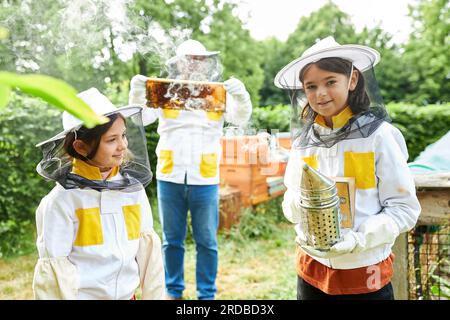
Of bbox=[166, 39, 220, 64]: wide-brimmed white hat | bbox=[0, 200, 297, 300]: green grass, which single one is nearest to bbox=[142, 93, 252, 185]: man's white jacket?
bbox=[166, 39, 220, 64]: wide-brimmed white hat

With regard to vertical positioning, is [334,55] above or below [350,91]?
above

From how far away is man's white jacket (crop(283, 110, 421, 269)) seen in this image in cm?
157

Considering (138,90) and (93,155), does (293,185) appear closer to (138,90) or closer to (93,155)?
(93,155)

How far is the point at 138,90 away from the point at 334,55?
1.47 m

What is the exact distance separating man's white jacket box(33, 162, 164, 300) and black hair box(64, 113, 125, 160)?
7 cm

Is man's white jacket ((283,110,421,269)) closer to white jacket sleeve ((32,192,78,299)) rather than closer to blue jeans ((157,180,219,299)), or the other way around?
white jacket sleeve ((32,192,78,299))

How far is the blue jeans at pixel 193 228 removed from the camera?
3143 mm

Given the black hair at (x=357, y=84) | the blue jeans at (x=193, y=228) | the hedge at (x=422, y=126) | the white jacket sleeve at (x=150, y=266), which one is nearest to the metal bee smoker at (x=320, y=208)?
the black hair at (x=357, y=84)

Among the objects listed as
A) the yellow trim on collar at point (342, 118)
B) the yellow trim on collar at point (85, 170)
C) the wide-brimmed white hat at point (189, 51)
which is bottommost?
the yellow trim on collar at point (85, 170)

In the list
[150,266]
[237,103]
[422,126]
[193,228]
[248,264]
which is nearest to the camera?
[150,266]

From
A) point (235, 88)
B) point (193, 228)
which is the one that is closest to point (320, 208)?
point (235, 88)

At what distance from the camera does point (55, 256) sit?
153cm

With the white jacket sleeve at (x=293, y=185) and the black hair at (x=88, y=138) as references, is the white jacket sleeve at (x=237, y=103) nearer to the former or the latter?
the white jacket sleeve at (x=293, y=185)
